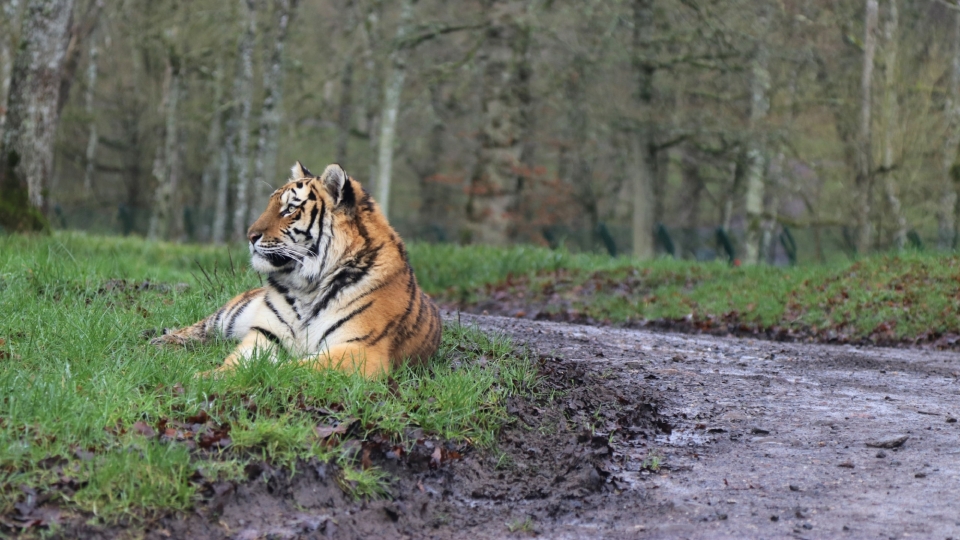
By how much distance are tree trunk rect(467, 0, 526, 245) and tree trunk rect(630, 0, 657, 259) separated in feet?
8.82

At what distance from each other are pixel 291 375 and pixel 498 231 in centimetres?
1604

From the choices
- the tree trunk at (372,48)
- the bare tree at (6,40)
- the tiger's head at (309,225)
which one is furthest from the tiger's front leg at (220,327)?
the tree trunk at (372,48)

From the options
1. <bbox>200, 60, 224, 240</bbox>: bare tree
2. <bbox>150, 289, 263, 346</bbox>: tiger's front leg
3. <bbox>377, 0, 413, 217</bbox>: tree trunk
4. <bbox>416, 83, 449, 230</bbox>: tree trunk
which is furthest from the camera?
<bbox>416, 83, 449, 230</bbox>: tree trunk

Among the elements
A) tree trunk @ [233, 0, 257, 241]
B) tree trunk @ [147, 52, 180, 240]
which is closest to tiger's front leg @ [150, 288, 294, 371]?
tree trunk @ [233, 0, 257, 241]

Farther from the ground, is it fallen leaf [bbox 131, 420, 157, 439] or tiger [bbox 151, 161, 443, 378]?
tiger [bbox 151, 161, 443, 378]

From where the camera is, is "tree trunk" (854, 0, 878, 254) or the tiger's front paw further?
"tree trunk" (854, 0, 878, 254)

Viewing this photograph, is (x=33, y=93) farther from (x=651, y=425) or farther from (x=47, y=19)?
(x=651, y=425)

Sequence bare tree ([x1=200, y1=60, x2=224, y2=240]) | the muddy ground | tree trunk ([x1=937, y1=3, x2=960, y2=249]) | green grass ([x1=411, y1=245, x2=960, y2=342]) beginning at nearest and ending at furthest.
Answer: the muddy ground < green grass ([x1=411, y1=245, x2=960, y2=342]) < tree trunk ([x1=937, y1=3, x2=960, y2=249]) < bare tree ([x1=200, y1=60, x2=224, y2=240])

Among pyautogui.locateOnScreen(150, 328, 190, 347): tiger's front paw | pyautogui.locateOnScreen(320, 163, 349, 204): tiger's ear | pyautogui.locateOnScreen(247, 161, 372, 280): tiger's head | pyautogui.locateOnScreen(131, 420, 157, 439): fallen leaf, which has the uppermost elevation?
pyautogui.locateOnScreen(320, 163, 349, 204): tiger's ear

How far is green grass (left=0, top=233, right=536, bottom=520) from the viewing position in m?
4.29

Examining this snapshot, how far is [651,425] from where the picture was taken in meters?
6.49

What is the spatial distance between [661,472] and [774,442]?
3.21ft

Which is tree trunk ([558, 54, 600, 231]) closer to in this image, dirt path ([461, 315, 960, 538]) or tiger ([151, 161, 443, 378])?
dirt path ([461, 315, 960, 538])

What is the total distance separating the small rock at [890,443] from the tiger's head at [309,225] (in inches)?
139
